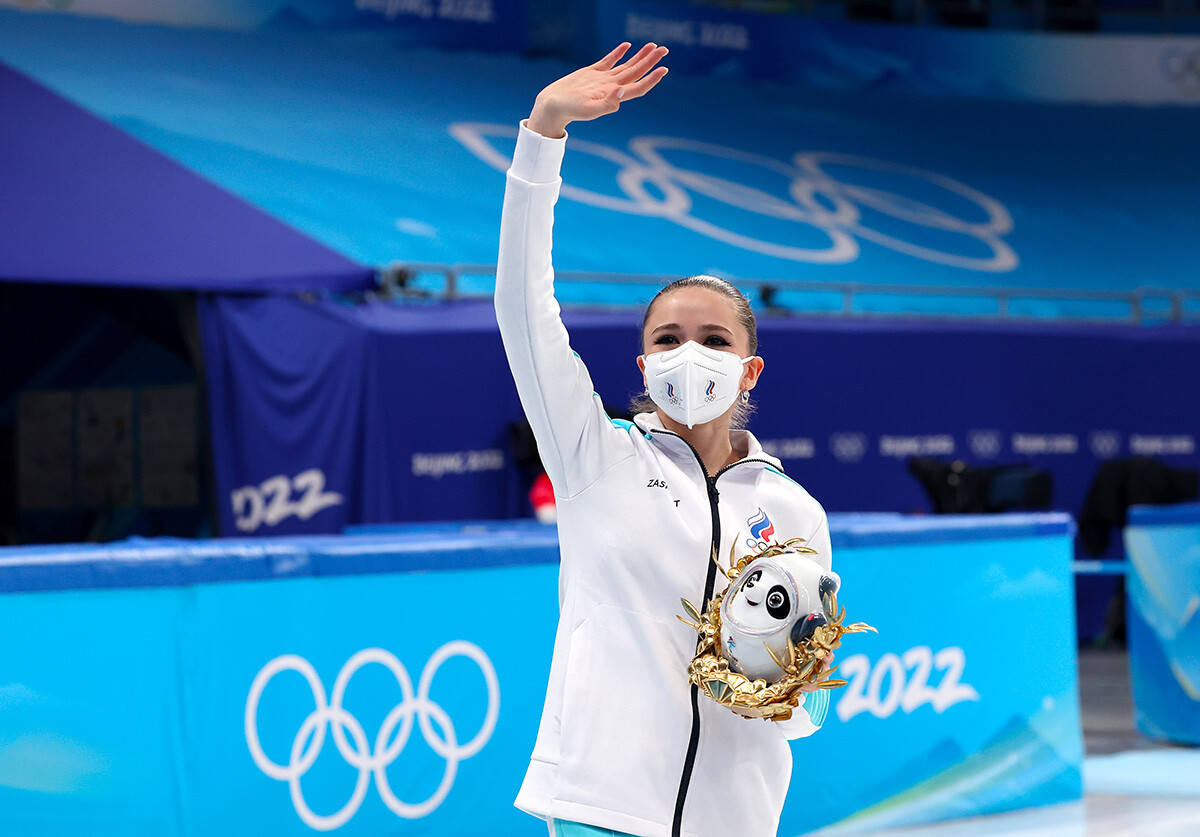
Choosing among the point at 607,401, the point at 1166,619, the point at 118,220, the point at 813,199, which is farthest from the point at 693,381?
the point at 813,199

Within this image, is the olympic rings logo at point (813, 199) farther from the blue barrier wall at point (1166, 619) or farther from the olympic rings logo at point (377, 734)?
the olympic rings logo at point (377, 734)

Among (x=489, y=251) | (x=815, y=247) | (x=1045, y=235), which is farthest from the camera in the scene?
(x=1045, y=235)

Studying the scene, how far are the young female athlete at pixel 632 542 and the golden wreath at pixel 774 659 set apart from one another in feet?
0.15

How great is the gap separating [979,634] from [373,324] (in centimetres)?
471

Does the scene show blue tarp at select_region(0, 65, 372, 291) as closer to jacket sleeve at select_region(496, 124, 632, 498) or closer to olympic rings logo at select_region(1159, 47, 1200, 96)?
jacket sleeve at select_region(496, 124, 632, 498)

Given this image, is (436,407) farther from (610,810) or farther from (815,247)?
(610,810)

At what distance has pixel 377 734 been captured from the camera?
Answer: 459 centimetres

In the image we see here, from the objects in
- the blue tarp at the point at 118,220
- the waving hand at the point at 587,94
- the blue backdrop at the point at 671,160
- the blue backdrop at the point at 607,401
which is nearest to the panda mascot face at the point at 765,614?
the waving hand at the point at 587,94

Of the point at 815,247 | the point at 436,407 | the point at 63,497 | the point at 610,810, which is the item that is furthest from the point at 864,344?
the point at 610,810

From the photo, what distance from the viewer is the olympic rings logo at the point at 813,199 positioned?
1370 cm

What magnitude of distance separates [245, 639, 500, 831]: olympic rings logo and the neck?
245cm

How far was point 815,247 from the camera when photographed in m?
13.7

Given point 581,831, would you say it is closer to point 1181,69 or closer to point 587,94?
point 587,94

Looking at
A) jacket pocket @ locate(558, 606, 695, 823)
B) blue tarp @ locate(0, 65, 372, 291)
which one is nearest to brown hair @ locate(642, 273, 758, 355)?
jacket pocket @ locate(558, 606, 695, 823)
